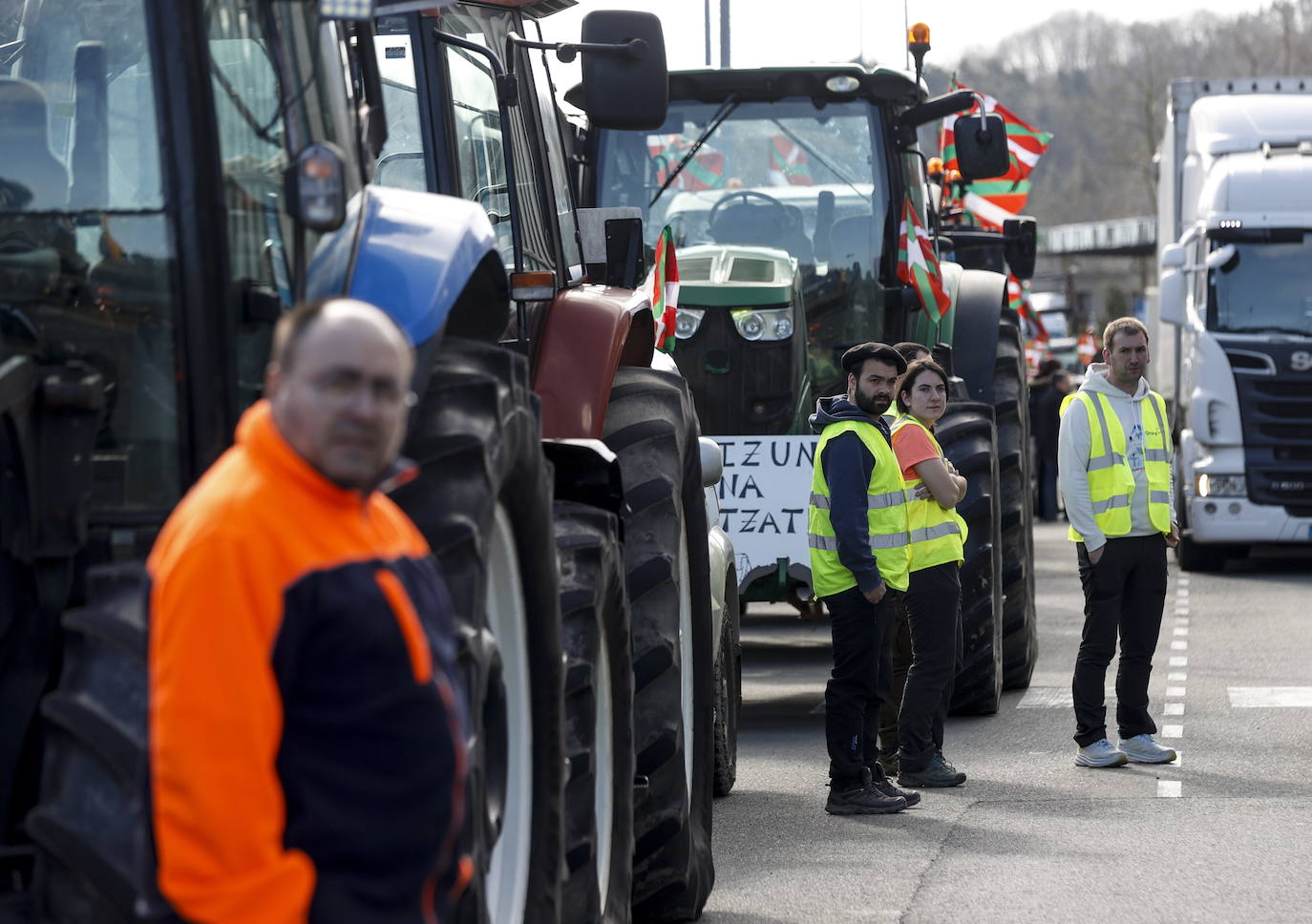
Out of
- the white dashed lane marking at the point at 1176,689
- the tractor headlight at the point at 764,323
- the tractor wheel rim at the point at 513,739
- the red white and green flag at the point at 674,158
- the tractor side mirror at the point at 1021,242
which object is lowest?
the white dashed lane marking at the point at 1176,689

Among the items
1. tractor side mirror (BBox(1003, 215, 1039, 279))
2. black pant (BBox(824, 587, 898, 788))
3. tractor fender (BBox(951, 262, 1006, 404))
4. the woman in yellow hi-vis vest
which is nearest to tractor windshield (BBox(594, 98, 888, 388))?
tractor fender (BBox(951, 262, 1006, 404))

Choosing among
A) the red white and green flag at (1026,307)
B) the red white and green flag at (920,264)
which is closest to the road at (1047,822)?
the red white and green flag at (920,264)

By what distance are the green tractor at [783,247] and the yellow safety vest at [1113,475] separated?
154 centimetres

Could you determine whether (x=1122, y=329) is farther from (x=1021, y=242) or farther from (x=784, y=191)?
(x=1021, y=242)

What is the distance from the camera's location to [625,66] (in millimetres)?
5555

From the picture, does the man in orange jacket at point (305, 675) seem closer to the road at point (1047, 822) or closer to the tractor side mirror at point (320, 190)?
the tractor side mirror at point (320, 190)

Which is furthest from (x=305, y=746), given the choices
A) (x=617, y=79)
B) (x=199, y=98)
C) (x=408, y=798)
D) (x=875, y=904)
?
(x=875, y=904)

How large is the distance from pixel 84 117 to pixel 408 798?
169 cm

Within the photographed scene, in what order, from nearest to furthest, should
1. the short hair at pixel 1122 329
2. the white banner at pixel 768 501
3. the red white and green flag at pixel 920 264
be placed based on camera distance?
the short hair at pixel 1122 329
the white banner at pixel 768 501
the red white and green flag at pixel 920 264

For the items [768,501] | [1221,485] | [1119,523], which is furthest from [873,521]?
[1221,485]

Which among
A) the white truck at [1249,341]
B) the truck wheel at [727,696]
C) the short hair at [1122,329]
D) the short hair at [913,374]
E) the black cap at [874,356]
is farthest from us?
the white truck at [1249,341]

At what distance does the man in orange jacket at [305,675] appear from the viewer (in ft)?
8.89

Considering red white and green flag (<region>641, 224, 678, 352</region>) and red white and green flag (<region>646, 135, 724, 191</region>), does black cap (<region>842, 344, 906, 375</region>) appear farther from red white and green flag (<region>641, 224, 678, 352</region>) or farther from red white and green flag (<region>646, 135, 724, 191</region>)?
red white and green flag (<region>646, 135, 724, 191</region>)

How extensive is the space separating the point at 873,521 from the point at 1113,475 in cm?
123
